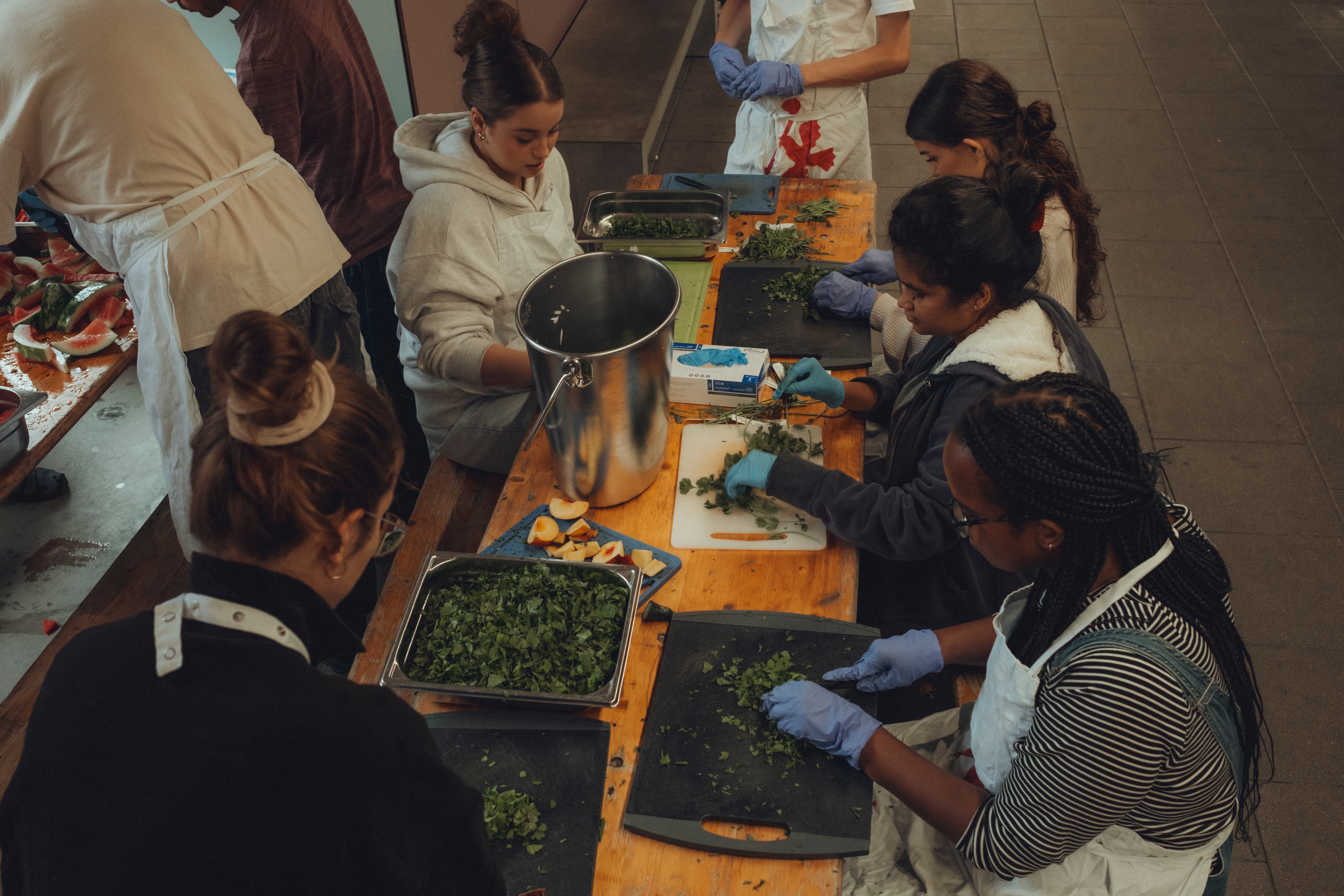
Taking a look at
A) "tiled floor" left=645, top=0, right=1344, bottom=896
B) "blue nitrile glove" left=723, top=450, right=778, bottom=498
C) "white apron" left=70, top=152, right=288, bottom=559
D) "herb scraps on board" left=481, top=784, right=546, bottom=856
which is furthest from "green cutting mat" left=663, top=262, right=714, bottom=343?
"tiled floor" left=645, top=0, right=1344, bottom=896

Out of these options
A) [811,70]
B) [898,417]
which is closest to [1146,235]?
[811,70]

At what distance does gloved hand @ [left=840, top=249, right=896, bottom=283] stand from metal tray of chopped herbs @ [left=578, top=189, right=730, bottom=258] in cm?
44

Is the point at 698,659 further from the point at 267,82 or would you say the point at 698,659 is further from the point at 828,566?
the point at 267,82

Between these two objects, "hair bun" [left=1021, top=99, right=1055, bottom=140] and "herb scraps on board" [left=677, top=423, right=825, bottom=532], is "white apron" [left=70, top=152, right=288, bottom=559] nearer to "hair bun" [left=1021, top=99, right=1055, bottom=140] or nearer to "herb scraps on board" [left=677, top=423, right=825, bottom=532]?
"herb scraps on board" [left=677, top=423, right=825, bottom=532]

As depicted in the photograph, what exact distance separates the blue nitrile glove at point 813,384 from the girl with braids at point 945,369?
0.02 meters

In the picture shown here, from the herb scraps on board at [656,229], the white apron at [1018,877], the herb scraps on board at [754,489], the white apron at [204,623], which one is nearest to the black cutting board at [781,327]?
the herb scraps on board at [656,229]

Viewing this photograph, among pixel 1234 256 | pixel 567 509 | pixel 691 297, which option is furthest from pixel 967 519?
pixel 1234 256

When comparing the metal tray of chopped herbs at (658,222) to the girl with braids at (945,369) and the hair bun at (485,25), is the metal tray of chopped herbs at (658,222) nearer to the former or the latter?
the hair bun at (485,25)

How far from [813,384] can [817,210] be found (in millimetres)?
1128

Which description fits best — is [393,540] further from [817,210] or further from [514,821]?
[817,210]

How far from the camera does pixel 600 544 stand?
1.81 metres

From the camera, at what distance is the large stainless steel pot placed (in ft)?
5.36

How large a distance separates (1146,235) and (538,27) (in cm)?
371

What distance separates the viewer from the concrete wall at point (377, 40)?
3.45 meters
